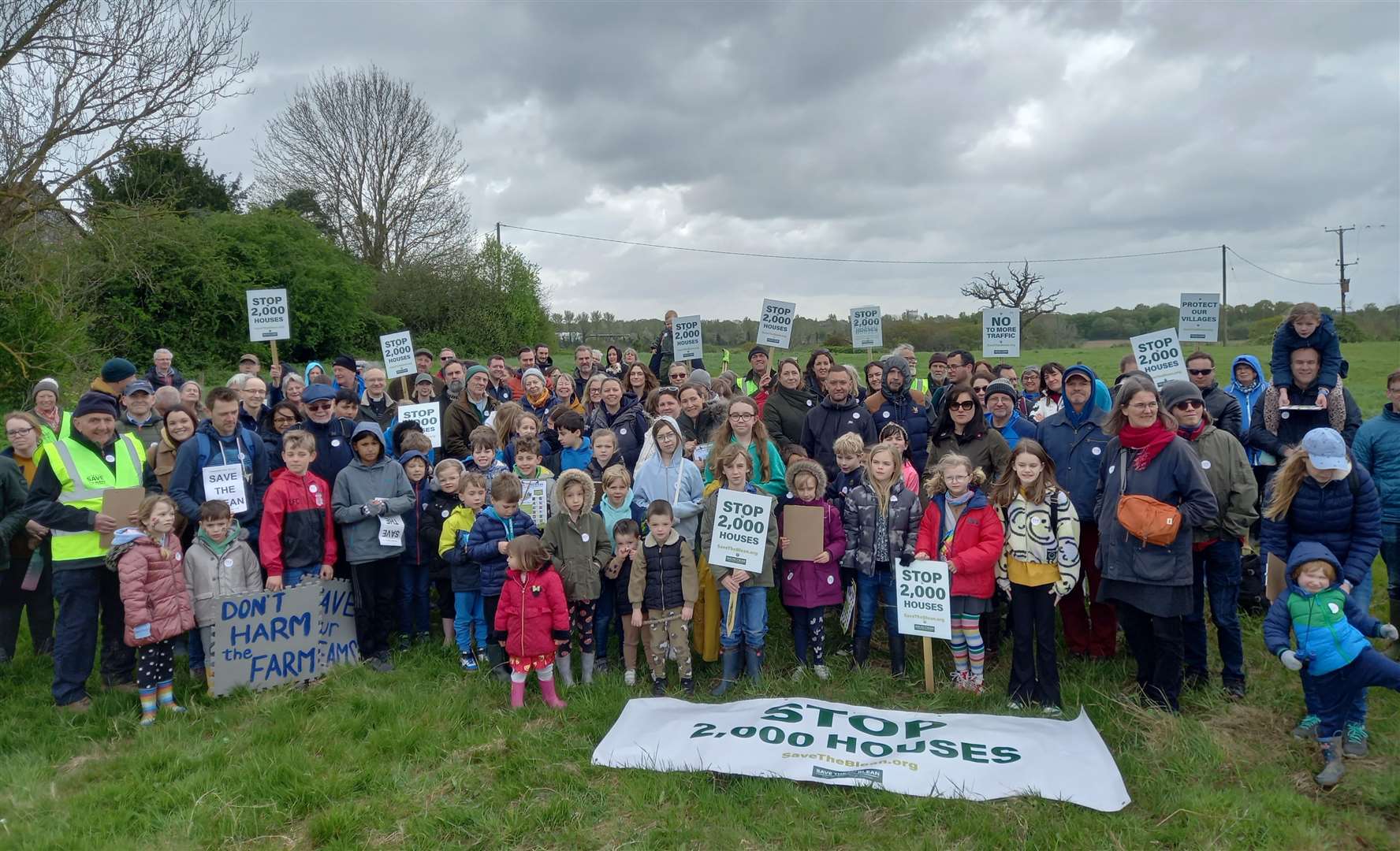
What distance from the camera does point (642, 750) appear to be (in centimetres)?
511

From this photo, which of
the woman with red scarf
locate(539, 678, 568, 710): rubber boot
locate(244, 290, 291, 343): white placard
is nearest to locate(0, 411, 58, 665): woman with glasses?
locate(539, 678, 568, 710): rubber boot

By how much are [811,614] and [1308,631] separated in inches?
127

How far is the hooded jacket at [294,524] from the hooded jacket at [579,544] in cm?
192

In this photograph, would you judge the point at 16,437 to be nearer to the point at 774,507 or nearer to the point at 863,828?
the point at 774,507

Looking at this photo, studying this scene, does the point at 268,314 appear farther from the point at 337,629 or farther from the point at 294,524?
the point at 337,629

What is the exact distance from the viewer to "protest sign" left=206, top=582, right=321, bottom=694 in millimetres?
5977

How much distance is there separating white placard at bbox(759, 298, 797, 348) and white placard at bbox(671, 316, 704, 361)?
3.84 ft

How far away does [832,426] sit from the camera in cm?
753

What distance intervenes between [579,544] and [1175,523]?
13.8ft

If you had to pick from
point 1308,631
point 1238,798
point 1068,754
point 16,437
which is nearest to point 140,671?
point 16,437

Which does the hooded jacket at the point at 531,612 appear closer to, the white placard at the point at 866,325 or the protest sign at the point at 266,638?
the protest sign at the point at 266,638

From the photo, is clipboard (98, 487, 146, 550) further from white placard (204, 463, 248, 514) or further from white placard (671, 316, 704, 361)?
white placard (671, 316, 704, 361)

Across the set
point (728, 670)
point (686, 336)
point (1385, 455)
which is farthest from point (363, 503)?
point (1385, 455)

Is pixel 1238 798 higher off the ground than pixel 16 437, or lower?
lower
